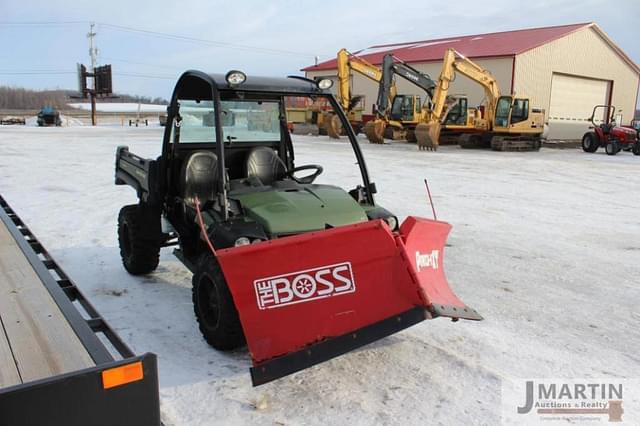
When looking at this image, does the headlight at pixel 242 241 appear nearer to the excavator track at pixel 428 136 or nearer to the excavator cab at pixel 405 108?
the excavator track at pixel 428 136

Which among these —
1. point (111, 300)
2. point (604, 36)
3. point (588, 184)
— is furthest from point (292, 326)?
point (604, 36)

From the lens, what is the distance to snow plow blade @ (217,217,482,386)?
2904mm

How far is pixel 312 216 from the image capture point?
3.64 meters

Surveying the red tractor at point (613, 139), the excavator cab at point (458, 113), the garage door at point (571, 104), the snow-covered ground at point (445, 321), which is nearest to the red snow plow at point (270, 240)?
the snow-covered ground at point (445, 321)

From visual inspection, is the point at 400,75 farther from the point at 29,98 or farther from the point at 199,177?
the point at 29,98

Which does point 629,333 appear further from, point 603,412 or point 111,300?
point 111,300

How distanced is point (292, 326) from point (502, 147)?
19970 millimetres

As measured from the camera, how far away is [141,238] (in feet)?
15.9

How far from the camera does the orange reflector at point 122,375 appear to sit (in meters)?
1.60

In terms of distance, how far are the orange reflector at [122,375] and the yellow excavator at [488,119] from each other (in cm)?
1962

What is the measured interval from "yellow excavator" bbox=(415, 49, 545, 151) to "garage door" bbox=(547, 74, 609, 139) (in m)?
7.57

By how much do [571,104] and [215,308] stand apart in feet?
102

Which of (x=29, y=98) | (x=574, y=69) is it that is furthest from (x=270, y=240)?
(x=29, y=98)

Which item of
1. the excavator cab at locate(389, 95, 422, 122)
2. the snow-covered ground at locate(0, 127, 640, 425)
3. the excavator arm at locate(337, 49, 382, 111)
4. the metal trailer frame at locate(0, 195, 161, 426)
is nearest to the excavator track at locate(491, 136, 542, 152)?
the excavator cab at locate(389, 95, 422, 122)
